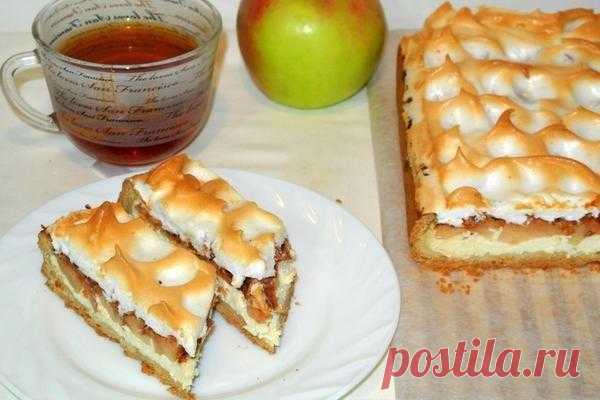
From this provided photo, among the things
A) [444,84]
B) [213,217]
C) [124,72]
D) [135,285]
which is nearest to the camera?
[135,285]

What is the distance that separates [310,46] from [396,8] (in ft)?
1.59

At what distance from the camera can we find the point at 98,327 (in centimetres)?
123

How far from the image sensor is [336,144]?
165 centimetres

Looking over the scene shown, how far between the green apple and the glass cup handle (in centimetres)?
43

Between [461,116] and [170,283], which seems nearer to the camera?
[170,283]

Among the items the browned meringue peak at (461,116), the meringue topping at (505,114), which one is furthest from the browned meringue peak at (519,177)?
the browned meringue peak at (461,116)

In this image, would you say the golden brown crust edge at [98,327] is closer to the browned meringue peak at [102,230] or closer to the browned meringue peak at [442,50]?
the browned meringue peak at [102,230]

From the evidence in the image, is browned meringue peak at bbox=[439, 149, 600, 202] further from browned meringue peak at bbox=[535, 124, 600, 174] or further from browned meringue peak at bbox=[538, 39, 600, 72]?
browned meringue peak at bbox=[538, 39, 600, 72]

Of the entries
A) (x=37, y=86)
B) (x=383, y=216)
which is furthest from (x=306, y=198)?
(x=37, y=86)

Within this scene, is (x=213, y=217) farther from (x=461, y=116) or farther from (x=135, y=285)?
(x=461, y=116)

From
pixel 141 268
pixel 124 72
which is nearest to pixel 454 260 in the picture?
pixel 141 268

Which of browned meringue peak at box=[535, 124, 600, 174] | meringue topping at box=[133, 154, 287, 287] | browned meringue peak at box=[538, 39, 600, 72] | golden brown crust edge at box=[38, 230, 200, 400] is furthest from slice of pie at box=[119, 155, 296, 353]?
browned meringue peak at box=[538, 39, 600, 72]

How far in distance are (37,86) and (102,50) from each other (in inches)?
11.4

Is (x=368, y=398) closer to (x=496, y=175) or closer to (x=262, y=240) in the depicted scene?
(x=262, y=240)
